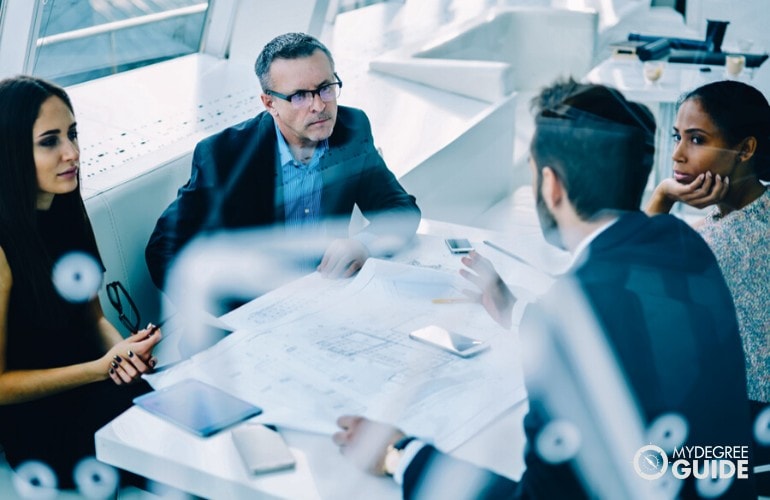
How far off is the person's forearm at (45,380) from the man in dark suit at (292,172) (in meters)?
0.37

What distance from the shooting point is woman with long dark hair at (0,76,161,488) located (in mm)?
1511

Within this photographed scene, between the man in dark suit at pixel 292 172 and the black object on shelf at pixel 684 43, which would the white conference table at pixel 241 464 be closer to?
the man in dark suit at pixel 292 172

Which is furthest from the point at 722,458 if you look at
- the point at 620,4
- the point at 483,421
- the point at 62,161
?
the point at 620,4

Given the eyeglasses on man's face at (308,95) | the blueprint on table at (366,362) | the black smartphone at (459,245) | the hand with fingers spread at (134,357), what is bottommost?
the hand with fingers spread at (134,357)

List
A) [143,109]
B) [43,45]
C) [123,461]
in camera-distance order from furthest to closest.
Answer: [143,109] < [43,45] < [123,461]

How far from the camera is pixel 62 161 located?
1594 millimetres

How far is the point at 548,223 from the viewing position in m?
1.07

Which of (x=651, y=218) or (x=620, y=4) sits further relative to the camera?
(x=620, y=4)

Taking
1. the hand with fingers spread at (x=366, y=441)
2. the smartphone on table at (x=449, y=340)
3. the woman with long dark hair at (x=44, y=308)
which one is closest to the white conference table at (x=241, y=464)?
the hand with fingers spread at (x=366, y=441)

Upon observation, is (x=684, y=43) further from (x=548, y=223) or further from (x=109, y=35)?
A: (x=109, y=35)

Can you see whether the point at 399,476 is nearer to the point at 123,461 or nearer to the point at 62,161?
the point at 123,461

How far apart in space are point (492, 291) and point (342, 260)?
36 cm

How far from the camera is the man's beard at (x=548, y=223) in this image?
107 centimetres

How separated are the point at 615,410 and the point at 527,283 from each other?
58cm
